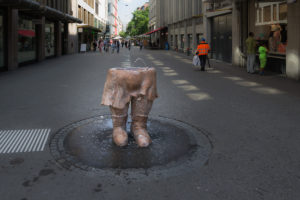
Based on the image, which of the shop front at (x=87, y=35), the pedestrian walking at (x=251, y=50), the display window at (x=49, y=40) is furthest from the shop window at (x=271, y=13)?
the shop front at (x=87, y=35)

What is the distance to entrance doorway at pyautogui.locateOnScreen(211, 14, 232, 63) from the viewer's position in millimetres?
20016

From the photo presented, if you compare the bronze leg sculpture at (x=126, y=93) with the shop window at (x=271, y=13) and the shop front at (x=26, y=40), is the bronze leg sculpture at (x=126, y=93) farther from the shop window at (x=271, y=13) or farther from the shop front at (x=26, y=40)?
the shop front at (x=26, y=40)

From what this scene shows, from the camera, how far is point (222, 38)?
21531mm

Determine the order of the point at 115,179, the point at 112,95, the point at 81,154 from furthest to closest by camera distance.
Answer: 1. the point at 112,95
2. the point at 81,154
3. the point at 115,179

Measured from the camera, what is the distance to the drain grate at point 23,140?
406 cm

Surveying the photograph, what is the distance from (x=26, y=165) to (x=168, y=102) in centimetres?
434

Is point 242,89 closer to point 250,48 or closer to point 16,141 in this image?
point 250,48

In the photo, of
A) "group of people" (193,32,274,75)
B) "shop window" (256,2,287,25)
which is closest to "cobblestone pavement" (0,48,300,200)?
"group of people" (193,32,274,75)

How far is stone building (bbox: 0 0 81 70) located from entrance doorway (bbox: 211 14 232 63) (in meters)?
11.7

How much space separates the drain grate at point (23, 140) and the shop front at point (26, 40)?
14702mm

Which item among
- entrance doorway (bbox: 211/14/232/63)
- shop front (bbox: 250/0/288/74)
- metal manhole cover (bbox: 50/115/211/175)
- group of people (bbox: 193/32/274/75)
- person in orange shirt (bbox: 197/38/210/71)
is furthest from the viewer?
entrance doorway (bbox: 211/14/232/63)

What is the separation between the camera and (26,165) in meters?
3.51

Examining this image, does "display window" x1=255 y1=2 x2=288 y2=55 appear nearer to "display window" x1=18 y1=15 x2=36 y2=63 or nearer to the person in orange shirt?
the person in orange shirt

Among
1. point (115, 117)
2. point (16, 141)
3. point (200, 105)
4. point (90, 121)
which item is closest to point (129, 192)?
point (115, 117)
